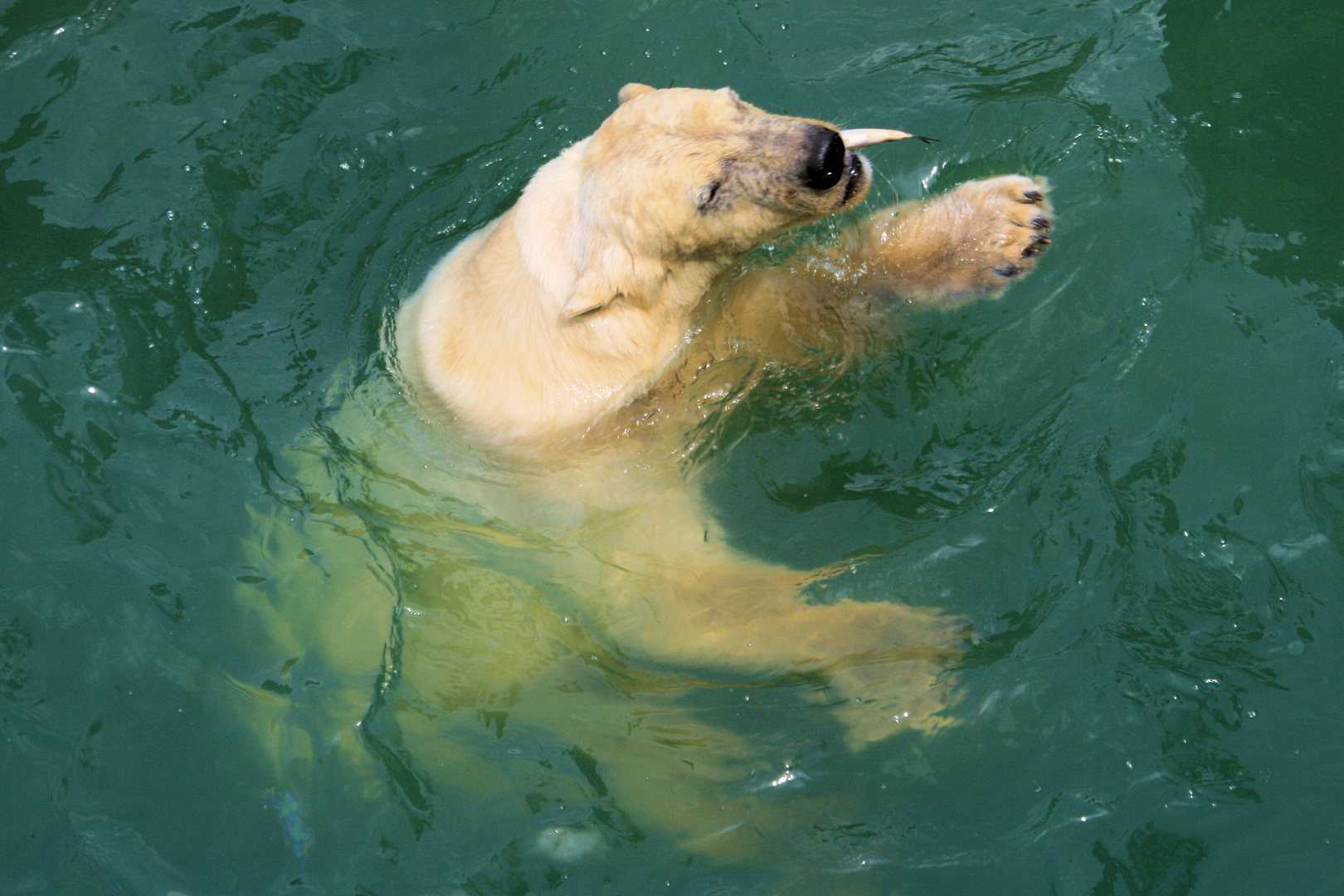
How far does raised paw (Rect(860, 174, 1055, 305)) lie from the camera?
4578mm

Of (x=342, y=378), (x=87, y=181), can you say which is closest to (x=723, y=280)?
(x=342, y=378)

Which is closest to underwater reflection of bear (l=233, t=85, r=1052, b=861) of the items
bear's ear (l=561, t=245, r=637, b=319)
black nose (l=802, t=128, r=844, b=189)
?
bear's ear (l=561, t=245, r=637, b=319)

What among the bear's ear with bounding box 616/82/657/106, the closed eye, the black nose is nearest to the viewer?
the black nose

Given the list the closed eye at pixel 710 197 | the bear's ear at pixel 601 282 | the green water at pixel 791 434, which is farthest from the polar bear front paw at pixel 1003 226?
the bear's ear at pixel 601 282

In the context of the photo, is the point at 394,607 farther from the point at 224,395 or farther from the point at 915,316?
the point at 915,316

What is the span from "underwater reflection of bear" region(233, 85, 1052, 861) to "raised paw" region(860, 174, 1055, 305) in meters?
0.01

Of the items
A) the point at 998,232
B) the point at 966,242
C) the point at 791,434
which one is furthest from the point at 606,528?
the point at 998,232

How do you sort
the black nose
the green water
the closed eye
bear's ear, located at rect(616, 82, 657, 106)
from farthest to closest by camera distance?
bear's ear, located at rect(616, 82, 657, 106) → the green water → the closed eye → the black nose

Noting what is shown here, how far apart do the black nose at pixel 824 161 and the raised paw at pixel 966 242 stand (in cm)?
109

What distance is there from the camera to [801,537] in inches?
182

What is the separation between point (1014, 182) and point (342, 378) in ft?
10.8

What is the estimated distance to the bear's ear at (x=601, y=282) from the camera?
3814 mm

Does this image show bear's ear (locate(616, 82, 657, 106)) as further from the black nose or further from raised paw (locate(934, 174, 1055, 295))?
raised paw (locate(934, 174, 1055, 295))

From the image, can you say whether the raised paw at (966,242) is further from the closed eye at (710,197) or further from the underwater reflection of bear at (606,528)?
the closed eye at (710,197)
